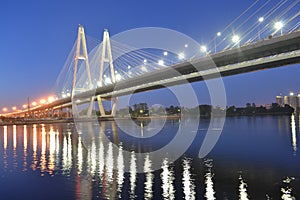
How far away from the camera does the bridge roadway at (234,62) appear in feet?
62.5

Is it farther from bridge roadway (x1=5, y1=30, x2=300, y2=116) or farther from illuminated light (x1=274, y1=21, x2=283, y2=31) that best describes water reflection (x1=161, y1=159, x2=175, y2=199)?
illuminated light (x1=274, y1=21, x2=283, y2=31)

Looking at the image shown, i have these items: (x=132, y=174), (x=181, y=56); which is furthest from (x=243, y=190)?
(x=181, y=56)

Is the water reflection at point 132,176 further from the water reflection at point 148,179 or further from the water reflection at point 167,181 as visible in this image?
the water reflection at point 167,181

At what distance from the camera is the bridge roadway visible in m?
19.1

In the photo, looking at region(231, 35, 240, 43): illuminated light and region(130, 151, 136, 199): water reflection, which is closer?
region(130, 151, 136, 199): water reflection

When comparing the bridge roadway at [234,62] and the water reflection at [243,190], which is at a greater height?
the bridge roadway at [234,62]

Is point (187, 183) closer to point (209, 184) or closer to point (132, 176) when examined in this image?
point (209, 184)

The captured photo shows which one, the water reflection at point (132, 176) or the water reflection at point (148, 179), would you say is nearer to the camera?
the water reflection at point (148, 179)

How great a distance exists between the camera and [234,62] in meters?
23.4

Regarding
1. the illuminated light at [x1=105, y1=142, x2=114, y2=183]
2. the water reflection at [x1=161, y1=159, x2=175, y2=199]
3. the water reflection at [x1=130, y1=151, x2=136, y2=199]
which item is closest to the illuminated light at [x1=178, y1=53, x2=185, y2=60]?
the illuminated light at [x1=105, y1=142, x2=114, y2=183]

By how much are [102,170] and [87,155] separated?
13.6 feet

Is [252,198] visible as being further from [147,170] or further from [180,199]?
[147,170]

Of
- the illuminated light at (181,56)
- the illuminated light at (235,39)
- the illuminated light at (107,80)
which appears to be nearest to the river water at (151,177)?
the illuminated light at (235,39)

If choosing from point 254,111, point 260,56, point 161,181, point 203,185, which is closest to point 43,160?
point 161,181
